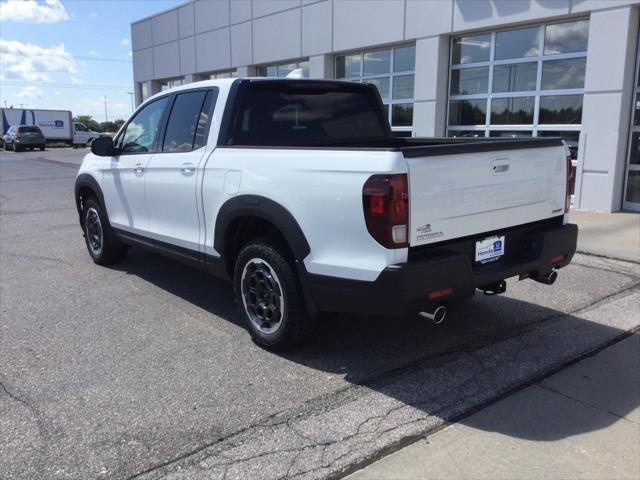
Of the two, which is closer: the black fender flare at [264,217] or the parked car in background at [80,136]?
the black fender flare at [264,217]

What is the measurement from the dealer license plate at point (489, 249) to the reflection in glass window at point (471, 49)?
9.36m

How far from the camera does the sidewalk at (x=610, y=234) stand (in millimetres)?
7348

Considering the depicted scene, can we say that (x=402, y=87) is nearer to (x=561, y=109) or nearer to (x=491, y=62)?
(x=491, y=62)

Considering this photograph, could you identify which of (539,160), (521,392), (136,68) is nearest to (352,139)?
(539,160)

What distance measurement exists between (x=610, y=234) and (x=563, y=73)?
13.1 feet

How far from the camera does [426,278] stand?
10.8ft

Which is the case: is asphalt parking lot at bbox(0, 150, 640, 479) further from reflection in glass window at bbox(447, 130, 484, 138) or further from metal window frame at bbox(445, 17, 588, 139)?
reflection in glass window at bbox(447, 130, 484, 138)

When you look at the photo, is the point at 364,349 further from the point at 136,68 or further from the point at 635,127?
the point at 136,68

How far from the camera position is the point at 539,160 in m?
4.08

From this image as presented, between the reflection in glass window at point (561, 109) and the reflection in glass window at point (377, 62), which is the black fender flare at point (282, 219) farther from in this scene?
the reflection in glass window at point (377, 62)

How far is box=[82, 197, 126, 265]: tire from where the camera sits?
21.2 ft

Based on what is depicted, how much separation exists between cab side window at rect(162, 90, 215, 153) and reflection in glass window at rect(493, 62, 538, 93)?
27.6 ft

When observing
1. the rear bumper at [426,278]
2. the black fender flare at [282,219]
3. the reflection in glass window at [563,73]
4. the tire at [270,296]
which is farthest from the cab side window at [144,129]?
the reflection in glass window at [563,73]

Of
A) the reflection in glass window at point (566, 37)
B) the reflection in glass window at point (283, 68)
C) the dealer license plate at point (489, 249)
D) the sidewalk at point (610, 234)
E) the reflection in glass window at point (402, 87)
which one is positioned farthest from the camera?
the reflection in glass window at point (283, 68)
